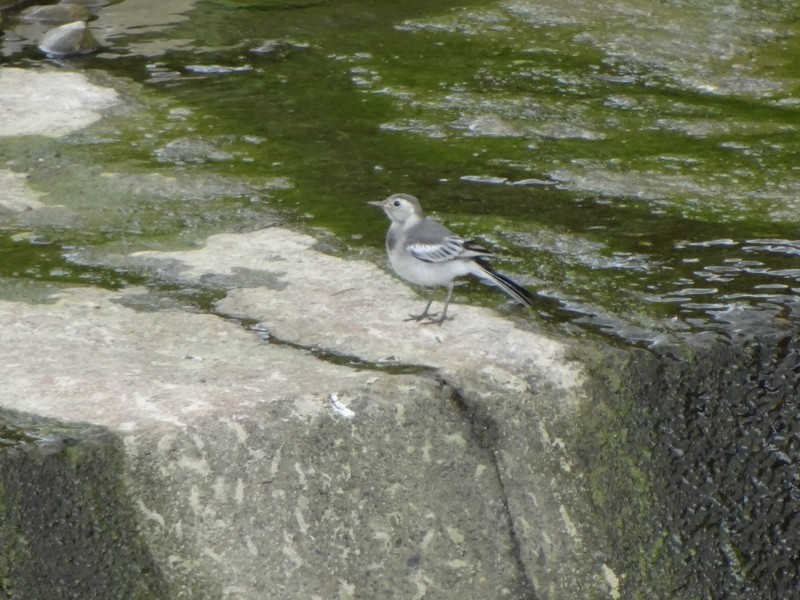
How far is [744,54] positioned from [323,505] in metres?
5.00

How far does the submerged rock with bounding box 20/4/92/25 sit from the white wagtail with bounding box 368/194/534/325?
15.9ft

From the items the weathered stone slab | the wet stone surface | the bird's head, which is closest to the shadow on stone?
the wet stone surface

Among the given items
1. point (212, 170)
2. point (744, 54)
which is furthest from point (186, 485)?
point (744, 54)

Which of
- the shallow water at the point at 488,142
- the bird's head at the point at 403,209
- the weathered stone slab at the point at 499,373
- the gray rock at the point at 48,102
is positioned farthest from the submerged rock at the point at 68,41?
the bird's head at the point at 403,209

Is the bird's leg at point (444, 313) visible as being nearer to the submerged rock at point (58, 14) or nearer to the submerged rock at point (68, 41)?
the submerged rock at point (68, 41)

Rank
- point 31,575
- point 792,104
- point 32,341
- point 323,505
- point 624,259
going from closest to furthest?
point 31,575 → point 323,505 → point 32,341 → point 624,259 → point 792,104

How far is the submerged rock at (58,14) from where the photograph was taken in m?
8.61

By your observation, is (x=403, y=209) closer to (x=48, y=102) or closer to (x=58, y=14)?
(x=48, y=102)

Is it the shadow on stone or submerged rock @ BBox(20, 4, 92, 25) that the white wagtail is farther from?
submerged rock @ BBox(20, 4, 92, 25)

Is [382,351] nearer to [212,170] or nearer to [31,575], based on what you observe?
[31,575]

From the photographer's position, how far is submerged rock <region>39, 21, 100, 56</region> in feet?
25.8

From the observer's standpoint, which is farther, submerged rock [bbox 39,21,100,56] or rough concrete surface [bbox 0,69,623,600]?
submerged rock [bbox 39,21,100,56]

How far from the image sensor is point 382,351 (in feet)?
13.5

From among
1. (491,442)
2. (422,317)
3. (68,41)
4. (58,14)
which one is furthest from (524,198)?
(58,14)
